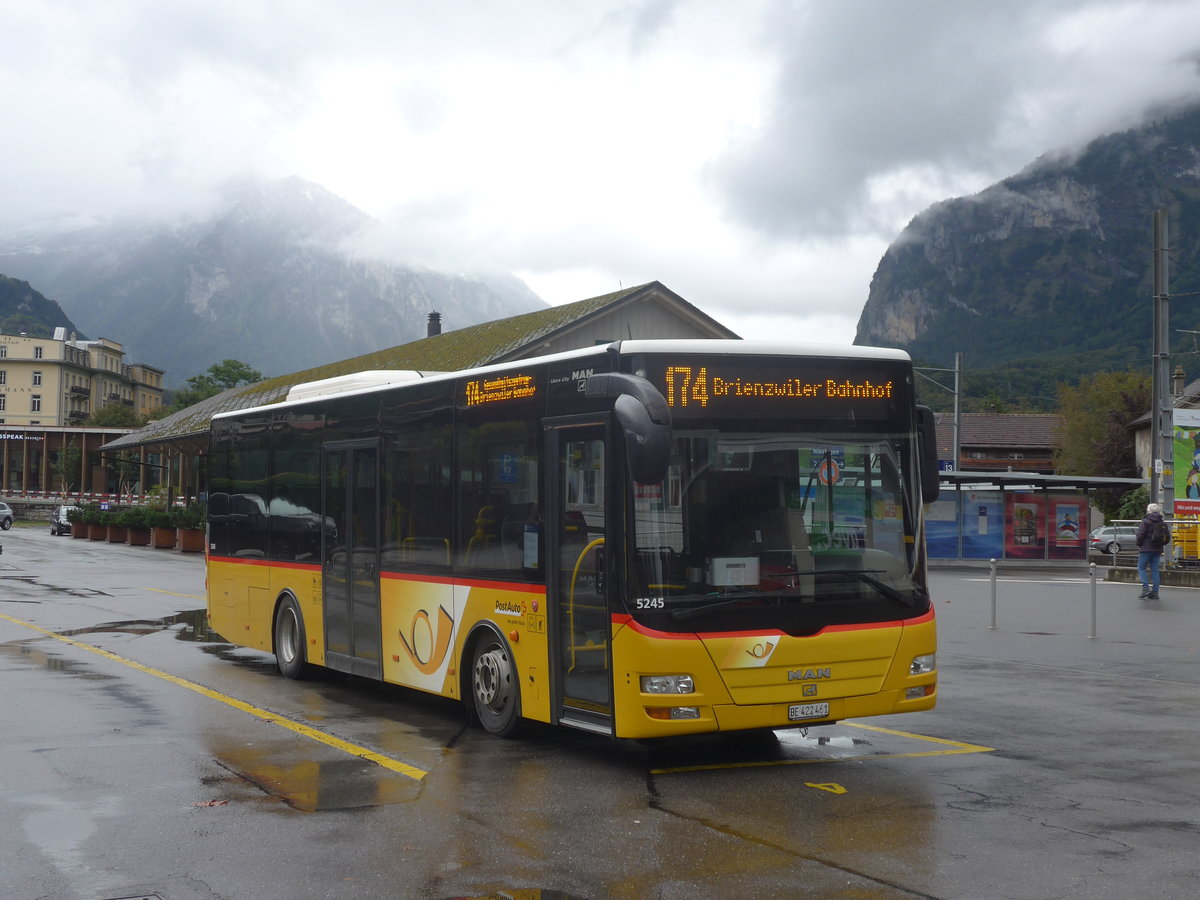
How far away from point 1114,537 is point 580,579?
4613 cm

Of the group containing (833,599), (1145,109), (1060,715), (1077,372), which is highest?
(1145,109)

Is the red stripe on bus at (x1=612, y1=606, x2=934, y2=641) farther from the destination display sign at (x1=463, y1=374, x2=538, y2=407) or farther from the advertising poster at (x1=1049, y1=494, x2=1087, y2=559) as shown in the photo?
the advertising poster at (x1=1049, y1=494, x2=1087, y2=559)

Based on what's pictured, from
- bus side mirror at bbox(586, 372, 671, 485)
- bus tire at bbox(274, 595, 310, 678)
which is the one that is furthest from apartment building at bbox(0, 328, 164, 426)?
bus side mirror at bbox(586, 372, 671, 485)

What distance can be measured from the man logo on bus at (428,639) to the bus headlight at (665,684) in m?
2.47

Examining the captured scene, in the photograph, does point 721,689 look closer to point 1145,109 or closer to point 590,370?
point 590,370

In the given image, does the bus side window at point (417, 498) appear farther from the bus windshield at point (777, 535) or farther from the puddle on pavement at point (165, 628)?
the puddle on pavement at point (165, 628)

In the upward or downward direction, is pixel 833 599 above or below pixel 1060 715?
above

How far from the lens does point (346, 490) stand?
1194 cm

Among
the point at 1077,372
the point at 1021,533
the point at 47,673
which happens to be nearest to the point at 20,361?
the point at 1077,372

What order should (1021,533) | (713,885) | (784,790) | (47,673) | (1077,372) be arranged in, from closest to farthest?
(713,885) < (784,790) < (47,673) < (1021,533) < (1077,372)

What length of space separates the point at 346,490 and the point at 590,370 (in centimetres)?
400

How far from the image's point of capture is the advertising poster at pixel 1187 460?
94.7 feet

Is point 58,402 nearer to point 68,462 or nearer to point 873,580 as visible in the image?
point 68,462

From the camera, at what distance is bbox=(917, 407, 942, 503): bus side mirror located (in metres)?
8.99
